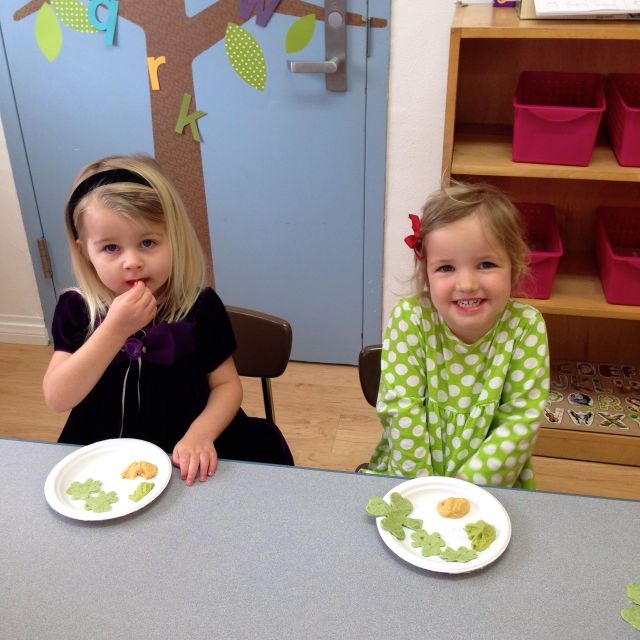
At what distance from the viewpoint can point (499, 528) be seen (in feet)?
2.93

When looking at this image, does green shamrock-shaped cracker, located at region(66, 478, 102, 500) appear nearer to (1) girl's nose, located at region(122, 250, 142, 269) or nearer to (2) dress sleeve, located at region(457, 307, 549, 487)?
(1) girl's nose, located at region(122, 250, 142, 269)

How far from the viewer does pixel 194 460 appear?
39.9 inches

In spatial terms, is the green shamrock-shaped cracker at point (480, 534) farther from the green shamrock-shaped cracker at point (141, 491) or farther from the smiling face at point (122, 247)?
the smiling face at point (122, 247)

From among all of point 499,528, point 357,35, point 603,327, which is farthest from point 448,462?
point 357,35

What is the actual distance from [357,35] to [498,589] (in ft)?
5.48

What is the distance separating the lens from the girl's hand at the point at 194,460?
1.00 meters

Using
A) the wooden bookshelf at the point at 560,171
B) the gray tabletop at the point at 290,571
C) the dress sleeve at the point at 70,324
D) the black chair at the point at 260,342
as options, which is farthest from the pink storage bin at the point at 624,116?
the dress sleeve at the point at 70,324

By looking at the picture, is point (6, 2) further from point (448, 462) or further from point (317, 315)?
point (448, 462)

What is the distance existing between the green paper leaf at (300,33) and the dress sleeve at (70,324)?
1158 mm

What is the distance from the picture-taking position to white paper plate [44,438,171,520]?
0.93 m

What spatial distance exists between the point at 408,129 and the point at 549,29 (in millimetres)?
629

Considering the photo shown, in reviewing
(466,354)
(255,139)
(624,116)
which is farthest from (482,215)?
(255,139)

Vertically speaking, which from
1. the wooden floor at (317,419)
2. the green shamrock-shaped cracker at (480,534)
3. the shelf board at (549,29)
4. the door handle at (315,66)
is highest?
the shelf board at (549,29)

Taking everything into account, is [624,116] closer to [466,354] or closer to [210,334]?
[466,354]
